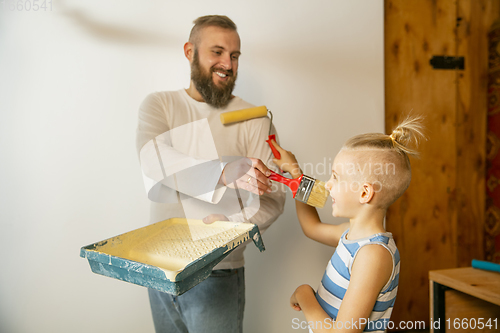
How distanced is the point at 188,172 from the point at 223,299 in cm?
43

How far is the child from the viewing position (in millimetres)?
750

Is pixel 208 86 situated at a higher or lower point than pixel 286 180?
higher

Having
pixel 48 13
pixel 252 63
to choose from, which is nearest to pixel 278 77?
pixel 252 63

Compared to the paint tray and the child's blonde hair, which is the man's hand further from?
the child's blonde hair

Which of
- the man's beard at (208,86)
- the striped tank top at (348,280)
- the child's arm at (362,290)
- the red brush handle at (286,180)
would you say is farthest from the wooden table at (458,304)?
the man's beard at (208,86)

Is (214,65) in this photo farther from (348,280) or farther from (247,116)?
(348,280)

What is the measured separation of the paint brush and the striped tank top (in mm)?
139

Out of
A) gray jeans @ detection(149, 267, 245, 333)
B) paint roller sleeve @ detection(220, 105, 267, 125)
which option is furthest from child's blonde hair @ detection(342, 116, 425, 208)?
gray jeans @ detection(149, 267, 245, 333)

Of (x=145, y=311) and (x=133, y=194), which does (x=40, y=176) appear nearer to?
(x=133, y=194)

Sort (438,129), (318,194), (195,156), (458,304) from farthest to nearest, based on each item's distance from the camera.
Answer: (438,129), (458,304), (195,156), (318,194)

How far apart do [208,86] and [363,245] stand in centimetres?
74

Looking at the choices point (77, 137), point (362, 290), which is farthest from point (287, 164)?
point (77, 137)

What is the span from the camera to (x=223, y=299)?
104cm

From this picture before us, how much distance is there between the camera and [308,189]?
97 cm
